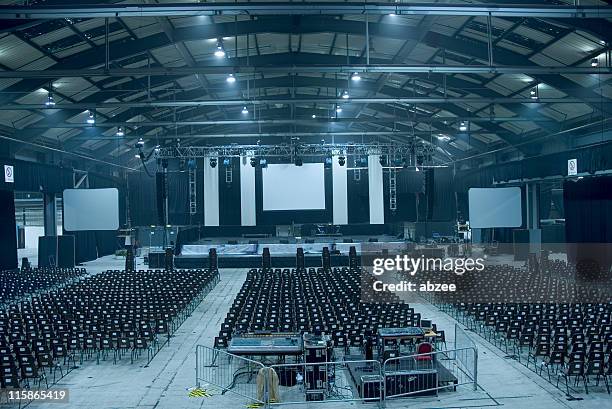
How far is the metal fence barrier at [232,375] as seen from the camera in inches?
437

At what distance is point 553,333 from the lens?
13.9 m

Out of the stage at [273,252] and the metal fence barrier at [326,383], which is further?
the stage at [273,252]

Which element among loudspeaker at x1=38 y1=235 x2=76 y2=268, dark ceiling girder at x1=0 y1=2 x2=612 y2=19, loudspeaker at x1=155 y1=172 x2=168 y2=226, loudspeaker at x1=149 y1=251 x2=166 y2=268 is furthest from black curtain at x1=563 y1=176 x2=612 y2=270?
loudspeaker at x1=38 y1=235 x2=76 y2=268

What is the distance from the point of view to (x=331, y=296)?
19.8 meters

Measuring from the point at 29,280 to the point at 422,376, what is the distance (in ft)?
65.5

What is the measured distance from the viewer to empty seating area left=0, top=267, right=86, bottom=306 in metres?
22.5

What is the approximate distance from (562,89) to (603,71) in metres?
4.82

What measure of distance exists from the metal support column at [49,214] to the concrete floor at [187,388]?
2071 centimetres

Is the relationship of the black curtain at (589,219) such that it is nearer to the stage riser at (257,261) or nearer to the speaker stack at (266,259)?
the stage riser at (257,261)

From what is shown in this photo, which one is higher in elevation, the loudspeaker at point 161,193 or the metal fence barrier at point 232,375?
the loudspeaker at point 161,193

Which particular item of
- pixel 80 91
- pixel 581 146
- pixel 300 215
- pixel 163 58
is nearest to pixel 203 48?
Result: pixel 163 58

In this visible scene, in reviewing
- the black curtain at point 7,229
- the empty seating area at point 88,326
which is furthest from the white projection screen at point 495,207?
the black curtain at point 7,229

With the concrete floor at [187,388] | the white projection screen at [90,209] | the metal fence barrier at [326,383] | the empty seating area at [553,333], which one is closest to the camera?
the concrete floor at [187,388]

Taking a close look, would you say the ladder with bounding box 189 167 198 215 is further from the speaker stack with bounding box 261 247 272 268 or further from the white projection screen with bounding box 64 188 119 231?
the speaker stack with bounding box 261 247 272 268
